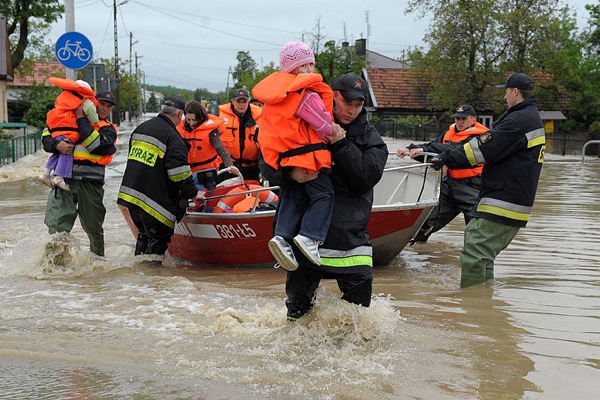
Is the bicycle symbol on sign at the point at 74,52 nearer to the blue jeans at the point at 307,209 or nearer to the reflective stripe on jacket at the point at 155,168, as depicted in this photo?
the reflective stripe on jacket at the point at 155,168

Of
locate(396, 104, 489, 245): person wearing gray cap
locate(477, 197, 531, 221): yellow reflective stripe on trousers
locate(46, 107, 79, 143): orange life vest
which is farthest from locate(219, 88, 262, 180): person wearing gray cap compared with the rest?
locate(477, 197, 531, 221): yellow reflective stripe on trousers

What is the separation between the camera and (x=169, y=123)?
8.45m

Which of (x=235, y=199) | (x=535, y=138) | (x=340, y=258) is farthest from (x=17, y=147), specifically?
(x=340, y=258)

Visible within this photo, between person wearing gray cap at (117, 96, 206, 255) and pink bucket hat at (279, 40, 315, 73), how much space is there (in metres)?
3.27

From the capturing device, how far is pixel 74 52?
13.8 metres

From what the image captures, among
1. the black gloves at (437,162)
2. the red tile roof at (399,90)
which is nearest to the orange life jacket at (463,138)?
the black gloves at (437,162)

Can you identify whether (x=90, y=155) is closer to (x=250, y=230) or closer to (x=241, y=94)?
(x=250, y=230)

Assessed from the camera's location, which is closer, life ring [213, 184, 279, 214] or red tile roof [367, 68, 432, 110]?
life ring [213, 184, 279, 214]

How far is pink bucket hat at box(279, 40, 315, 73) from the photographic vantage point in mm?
5254

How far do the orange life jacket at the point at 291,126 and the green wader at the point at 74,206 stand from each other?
14.3ft

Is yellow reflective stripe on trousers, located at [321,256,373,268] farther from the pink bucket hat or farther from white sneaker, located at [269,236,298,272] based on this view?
the pink bucket hat

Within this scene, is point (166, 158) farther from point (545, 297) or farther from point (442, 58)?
point (442, 58)

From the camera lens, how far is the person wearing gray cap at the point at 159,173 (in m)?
8.35

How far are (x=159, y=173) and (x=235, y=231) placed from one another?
1.06 meters
